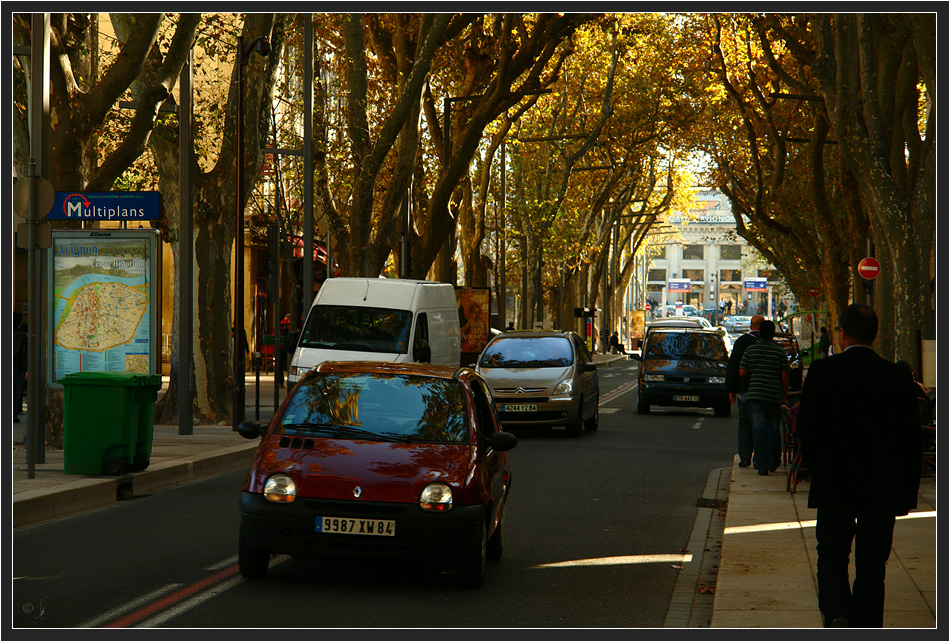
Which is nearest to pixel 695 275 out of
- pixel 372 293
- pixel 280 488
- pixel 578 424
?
pixel 372 293

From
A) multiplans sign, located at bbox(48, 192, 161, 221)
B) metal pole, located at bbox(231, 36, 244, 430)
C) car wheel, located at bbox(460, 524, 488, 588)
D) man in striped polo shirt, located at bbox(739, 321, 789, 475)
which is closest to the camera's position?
car wheel, located at bbox(460, 524, 488, 588)

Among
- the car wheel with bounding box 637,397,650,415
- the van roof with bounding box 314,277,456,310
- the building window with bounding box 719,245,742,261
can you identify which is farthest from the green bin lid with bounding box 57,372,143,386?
the building window with bounding box 719,245,742,261

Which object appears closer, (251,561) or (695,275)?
(251,561)

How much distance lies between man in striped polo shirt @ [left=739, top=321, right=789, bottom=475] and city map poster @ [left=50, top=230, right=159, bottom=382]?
6.60m

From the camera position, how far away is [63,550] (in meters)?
8.73

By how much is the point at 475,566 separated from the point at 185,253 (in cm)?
1062

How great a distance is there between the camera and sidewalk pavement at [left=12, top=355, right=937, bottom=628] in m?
6.75

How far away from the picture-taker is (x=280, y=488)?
7.41 m

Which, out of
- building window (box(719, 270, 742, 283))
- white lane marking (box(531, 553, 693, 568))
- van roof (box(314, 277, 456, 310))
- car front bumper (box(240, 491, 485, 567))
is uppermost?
building window (box(719, 270, 742, 283))

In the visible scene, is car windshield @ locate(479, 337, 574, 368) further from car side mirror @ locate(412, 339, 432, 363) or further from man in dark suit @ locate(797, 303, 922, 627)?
man in dark suit @ locate(797, 303, 922, 627)

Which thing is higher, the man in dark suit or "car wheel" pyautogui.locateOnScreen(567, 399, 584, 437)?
the man in dark suit

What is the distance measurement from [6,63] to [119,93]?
4.61 meters

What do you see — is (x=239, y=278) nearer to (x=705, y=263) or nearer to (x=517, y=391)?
(x=517, y=391)

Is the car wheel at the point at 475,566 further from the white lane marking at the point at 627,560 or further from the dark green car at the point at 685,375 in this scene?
the dark green car at the point at 685,375
